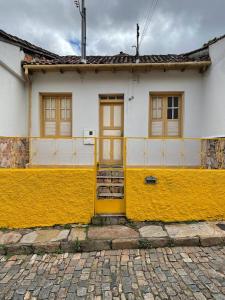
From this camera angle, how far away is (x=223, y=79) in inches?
236

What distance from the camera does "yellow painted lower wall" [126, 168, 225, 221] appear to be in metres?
4.41

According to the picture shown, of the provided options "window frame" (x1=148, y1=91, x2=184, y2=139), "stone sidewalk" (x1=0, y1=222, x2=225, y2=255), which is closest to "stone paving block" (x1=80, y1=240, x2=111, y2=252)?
"stone sidewalk" (x1=0, y1=222, x2=225, y2=255)

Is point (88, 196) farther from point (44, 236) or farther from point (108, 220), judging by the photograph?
point (44, 236)

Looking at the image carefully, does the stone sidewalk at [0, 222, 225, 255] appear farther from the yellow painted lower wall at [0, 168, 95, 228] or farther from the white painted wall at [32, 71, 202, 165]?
the white painted wall at [32, 71, 202, 165]

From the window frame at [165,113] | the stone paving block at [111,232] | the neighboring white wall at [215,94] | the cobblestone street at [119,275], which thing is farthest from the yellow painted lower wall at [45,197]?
the neighboring white wall at [215,94]

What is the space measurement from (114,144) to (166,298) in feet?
17.9

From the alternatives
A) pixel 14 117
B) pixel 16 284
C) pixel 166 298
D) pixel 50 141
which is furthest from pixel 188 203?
pixel 14 117

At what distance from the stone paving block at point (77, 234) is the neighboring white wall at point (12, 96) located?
144 inches

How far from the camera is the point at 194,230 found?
159 inches

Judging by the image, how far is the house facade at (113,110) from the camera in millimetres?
7000

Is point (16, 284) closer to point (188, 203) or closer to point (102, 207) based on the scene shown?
point (102, 207)

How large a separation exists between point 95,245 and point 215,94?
5556mm

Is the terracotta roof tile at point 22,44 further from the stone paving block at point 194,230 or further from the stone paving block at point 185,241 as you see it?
the stone paving block at point 185,241

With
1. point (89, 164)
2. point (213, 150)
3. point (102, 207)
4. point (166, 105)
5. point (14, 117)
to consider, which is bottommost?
point (102, 207)
